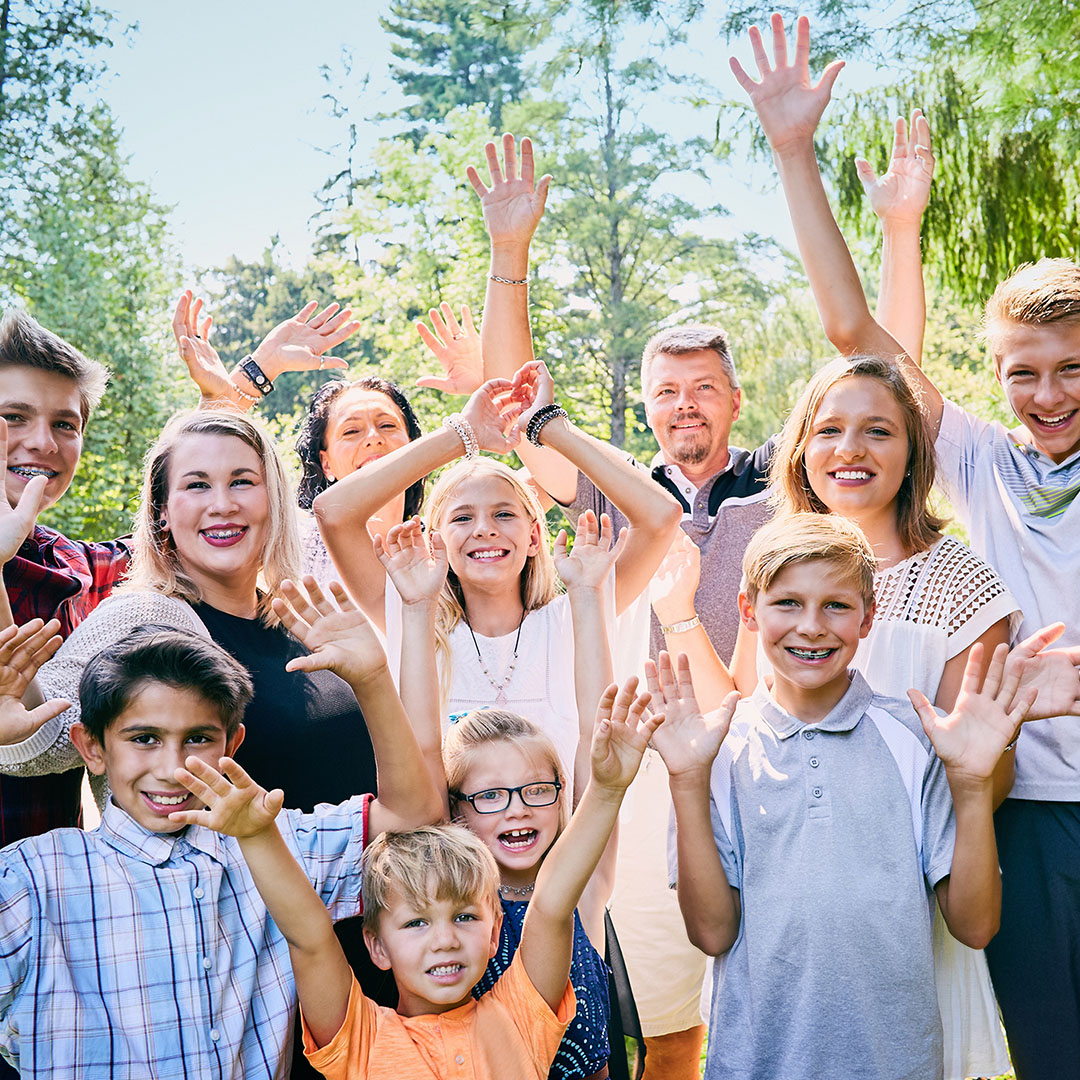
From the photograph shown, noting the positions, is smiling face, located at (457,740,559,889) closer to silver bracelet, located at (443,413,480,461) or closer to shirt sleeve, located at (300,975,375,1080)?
shirt sleeve, located at (300,975,375,1080)

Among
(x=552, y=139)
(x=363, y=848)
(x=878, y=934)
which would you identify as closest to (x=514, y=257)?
(x=363, y=848)

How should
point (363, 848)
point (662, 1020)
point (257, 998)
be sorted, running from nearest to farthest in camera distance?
1. point (257, 998)
2. point (363, 848)
3. point (662, 1020)

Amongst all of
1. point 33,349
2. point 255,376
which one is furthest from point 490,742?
point 255,376

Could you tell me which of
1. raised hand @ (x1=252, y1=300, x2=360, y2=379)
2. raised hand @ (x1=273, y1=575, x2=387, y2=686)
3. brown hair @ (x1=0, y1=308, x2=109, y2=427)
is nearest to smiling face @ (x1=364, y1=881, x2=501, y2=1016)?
raised hand @ (x1=273, y1=575, x2=387, y2=686)

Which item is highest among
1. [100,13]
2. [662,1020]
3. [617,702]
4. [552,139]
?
[100,13]

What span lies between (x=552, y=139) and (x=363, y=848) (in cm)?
1781

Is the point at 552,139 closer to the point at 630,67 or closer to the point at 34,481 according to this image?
the point at 630,67

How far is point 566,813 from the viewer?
2.39 meters

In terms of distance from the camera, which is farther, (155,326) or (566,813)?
(155,326)

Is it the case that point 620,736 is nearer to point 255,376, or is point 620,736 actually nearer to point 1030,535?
point 1030,535

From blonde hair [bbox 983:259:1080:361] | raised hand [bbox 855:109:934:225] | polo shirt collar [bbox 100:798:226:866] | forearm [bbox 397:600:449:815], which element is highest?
raised hand [bbox 855:109:934:225]

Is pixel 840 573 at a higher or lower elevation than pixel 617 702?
higher

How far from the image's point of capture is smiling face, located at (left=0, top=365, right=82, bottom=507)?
270 cm

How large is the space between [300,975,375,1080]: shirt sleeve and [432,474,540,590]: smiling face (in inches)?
43.7
